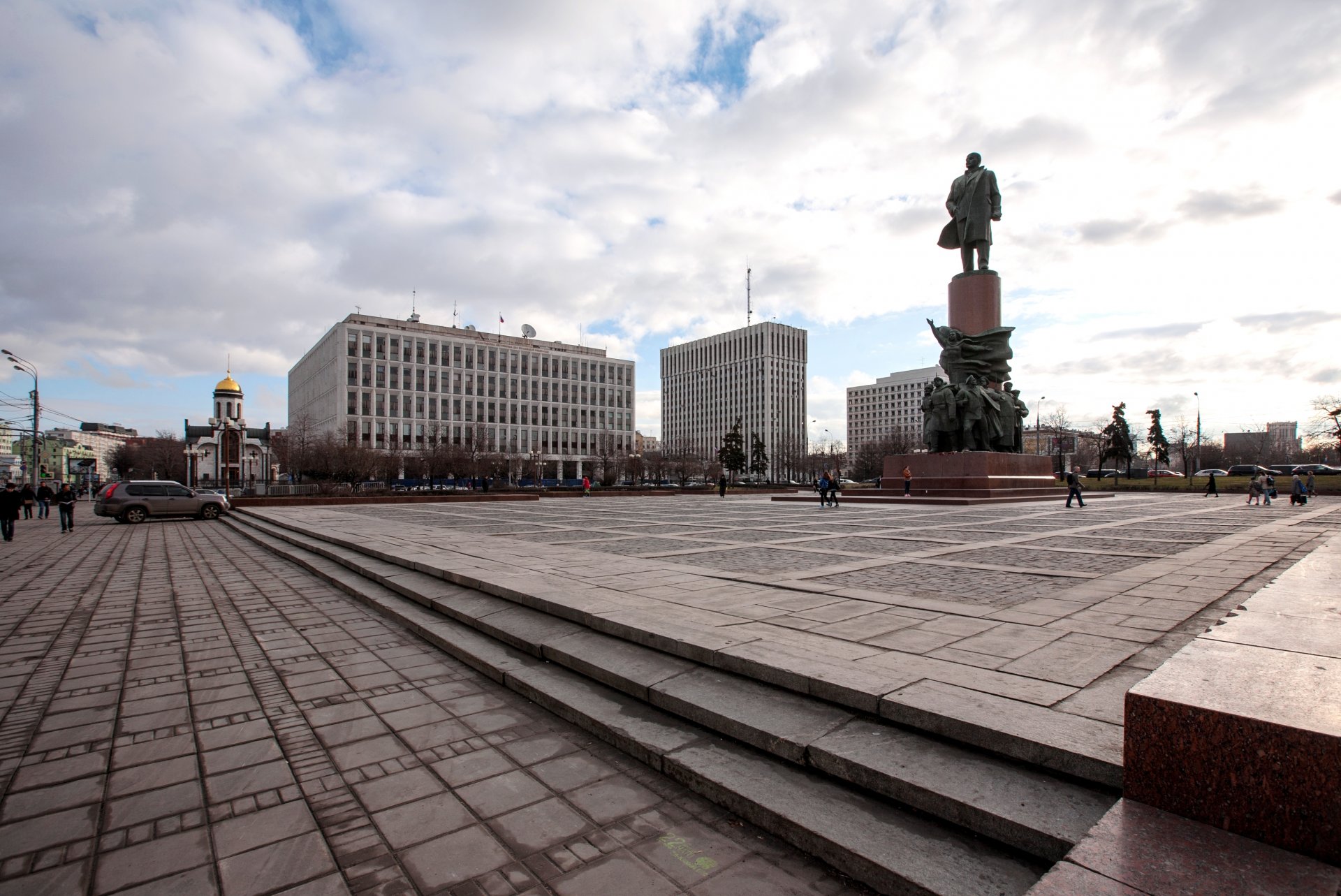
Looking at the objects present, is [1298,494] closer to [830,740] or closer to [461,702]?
[830,740]

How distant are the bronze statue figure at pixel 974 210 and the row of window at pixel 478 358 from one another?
7833cm

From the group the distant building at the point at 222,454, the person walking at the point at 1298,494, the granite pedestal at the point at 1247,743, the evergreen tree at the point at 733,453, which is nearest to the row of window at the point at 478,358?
the distant building at the point at 222,454

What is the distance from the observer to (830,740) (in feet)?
10.5

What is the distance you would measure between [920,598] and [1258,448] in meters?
132

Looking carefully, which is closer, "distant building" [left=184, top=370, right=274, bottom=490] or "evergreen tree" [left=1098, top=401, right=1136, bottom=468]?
"evergreen tree" [left=1098, top=401, right=1136, bottom=468]

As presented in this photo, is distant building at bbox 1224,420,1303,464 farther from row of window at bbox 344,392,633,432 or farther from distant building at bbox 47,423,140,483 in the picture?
distant building at bbox 47,423,140,483

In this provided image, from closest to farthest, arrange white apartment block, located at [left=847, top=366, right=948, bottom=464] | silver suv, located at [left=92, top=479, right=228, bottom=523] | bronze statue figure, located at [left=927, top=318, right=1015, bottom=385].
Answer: silver suv, located at [left=92, top=479, right=228, bottom=523] → bronze statue figure, located at [left=927, top=318, right=1015, bottom=385] → white apartment block, located at [left=847, top=366, right=948, bottom=464]

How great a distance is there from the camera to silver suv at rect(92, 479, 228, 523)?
23203mm

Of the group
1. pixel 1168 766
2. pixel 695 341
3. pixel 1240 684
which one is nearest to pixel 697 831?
pixel 1168 766

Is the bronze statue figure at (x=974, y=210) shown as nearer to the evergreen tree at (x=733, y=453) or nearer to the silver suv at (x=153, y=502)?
the silver suv at (x=153, y=502)

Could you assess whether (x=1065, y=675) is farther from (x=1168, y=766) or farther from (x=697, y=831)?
(x=697, y=831)

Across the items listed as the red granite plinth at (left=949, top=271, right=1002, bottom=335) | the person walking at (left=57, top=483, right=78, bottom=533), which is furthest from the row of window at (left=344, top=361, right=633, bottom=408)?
the red granite plinth at (left=949, top=271, right=1002, bottom=335)

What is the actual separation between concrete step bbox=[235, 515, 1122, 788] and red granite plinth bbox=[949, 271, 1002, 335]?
27.5 meters

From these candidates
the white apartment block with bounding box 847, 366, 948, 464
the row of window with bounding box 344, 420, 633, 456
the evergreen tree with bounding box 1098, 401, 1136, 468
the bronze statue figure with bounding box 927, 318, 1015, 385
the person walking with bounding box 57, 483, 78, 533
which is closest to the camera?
the person walking with bounding box 57, 483, 78, 533
